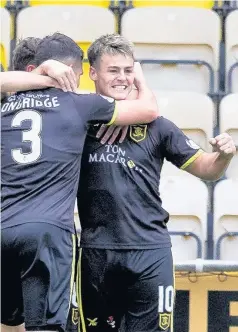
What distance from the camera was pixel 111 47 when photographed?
4023mm

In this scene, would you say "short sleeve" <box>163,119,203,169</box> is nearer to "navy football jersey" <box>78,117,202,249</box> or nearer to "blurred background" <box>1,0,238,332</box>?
"navy football jersey" <box>78,117,202,249</box>

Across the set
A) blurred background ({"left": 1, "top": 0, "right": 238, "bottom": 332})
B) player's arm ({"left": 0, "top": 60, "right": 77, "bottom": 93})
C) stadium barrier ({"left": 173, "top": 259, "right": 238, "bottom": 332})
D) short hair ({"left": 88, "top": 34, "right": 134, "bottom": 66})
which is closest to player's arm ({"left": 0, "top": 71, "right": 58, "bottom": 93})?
player's arm ({"left": 0, "top": 60, "right": 77, "bottom": 93})

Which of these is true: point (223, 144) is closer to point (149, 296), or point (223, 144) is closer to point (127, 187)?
point (127, 187)

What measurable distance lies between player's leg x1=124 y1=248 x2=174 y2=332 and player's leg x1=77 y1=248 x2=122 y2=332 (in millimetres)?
77

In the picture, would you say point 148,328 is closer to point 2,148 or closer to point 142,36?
point 2,148

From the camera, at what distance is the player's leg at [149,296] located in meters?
3.82

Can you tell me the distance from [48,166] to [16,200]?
Answer: 7.2 inches

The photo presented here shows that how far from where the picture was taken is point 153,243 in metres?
3.88

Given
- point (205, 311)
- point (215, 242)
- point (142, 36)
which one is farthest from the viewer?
point (142, 36)

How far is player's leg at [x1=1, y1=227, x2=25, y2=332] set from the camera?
3.43m

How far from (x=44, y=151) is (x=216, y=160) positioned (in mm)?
809

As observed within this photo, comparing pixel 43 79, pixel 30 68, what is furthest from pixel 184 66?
pixel 43 79

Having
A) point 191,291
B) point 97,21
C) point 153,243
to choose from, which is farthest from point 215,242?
point 97,21

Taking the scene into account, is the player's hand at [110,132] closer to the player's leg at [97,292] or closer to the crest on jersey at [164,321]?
the player's leg at [97,292]
